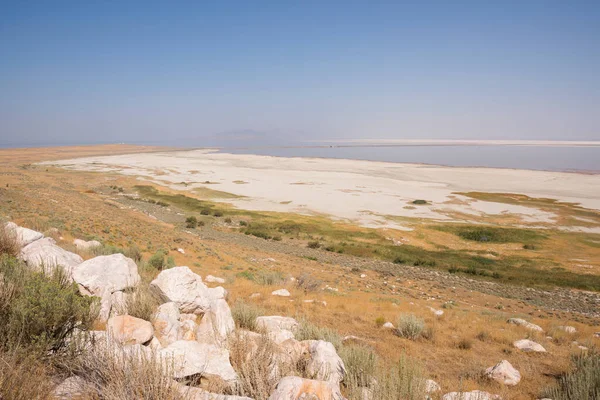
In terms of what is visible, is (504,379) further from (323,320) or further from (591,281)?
(591,281)

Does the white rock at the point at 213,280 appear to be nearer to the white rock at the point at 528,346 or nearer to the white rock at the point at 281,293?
the white rock at the point at 281,293

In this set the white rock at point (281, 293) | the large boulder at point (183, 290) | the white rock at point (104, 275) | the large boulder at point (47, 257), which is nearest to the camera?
the white rock at point (104, 275)

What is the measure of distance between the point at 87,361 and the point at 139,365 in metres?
0.64

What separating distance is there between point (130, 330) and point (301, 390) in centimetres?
241

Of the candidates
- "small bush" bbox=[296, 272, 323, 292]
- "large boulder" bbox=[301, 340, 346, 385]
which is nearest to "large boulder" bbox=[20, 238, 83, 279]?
"large boulder" bbox=[301, 340, 346, 385]

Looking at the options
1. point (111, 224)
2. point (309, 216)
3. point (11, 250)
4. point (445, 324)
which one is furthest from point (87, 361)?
point (309, 216)

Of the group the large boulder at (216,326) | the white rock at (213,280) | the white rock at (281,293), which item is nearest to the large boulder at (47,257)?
the large boulder at (216,326)

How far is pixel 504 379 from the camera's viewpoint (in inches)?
230

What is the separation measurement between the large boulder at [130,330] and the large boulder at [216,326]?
812 mm

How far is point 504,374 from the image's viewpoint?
5922 mm

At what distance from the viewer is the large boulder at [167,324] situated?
4691mm

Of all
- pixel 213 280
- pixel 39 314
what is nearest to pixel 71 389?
pixel 39 314

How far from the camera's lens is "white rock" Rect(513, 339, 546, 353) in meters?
7.86

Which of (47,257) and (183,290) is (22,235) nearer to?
(47,257)
